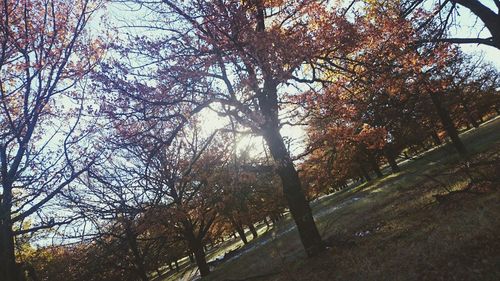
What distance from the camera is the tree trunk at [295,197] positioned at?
34.0ft

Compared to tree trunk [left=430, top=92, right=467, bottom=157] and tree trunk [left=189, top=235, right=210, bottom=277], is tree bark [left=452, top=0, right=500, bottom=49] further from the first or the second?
tree trunk [left=189, top=235, right=210, bottom=277]

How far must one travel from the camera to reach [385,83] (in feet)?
32.9

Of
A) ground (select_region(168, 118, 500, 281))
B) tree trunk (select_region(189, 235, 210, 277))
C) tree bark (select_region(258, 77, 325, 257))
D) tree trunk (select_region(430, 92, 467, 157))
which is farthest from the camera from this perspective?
tree trunk (select_region(430, 92, 467, 157))

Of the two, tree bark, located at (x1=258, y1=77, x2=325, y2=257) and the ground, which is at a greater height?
tree bark, located at (x1=258, y1=77, x2=325, y2=257)

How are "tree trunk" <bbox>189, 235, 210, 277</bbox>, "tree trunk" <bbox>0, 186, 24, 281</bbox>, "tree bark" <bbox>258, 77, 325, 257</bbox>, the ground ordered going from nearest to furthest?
1. the ground
2. "tree trunk" <bbox>0, 186, 24, 281</bbox>
3. "tree bark" <bbox>258, 77, 325, 257</bbox>
4. "tree trunk" <bbox>189, 235, 210, 277</bbox>

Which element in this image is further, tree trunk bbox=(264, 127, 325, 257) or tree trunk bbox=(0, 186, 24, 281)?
tree trunk bbox=(264, 127, 325, 257)

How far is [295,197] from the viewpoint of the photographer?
1052cm

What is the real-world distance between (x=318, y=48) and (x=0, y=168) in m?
8.15

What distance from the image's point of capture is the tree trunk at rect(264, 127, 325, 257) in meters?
10.4

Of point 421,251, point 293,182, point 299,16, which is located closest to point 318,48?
point 299,16

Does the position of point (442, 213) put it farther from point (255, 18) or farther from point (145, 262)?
point (145, 262)

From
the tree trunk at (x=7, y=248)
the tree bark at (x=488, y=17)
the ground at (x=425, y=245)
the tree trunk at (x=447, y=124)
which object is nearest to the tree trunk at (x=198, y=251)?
the ground at (x=425, y=245)

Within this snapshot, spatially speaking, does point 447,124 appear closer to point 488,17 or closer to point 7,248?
point 488,17

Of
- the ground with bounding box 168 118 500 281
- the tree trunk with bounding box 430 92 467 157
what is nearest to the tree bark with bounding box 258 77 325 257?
the ground with bounding box 168 118 500 281
